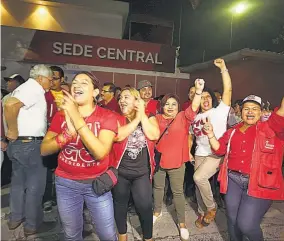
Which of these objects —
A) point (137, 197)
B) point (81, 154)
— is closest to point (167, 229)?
point (137, 197)

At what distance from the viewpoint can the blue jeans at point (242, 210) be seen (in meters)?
2.28

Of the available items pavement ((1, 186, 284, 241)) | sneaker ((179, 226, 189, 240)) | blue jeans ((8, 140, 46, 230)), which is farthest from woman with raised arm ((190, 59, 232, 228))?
blue jeans ((8, 140, 46, 230))

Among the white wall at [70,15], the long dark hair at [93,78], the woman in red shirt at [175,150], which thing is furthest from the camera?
the white wall at [70,15]

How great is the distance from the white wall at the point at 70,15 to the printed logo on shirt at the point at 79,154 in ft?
28.2

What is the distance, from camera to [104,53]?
881 centimetres

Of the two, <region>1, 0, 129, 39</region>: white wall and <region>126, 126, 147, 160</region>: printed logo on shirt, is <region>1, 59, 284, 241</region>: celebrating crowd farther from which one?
<region>1, 0, 129, 39</region>: white wall

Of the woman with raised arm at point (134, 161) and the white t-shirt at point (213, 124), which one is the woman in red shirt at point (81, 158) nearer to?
the woman with raised arm at point (134, 161)

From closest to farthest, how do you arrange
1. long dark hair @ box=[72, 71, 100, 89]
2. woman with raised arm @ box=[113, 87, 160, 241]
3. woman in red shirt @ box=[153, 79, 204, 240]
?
long dark hair @ box=[72, 71, 100, 89] → woman with raised arm @ box=[113, 87, 160, 241] → woman in red shirt @ box=[153, 79, 204, 240]

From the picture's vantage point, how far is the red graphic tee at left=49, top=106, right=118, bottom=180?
1857 mm

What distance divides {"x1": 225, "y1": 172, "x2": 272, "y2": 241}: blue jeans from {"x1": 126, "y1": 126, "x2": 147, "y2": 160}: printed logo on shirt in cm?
88

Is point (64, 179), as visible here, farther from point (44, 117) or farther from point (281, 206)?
point (281, 206)

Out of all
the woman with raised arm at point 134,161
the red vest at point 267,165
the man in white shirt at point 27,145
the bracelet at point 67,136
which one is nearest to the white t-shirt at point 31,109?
the man in white shirt at point 27,145

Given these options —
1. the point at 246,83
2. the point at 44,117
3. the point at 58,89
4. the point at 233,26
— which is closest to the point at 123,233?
the point at 44,117

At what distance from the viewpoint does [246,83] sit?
719 cm
